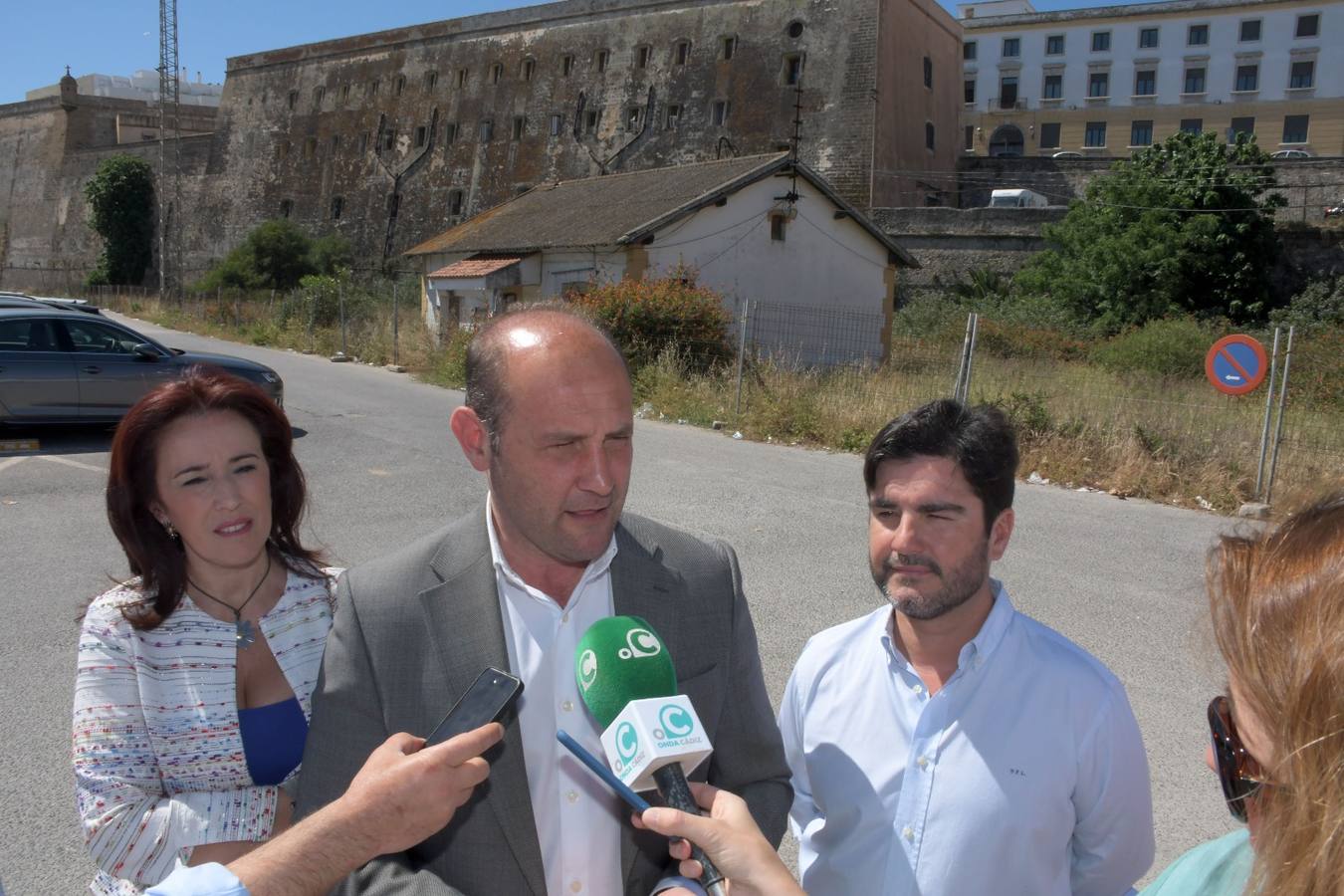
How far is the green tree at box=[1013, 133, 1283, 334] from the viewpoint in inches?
1175

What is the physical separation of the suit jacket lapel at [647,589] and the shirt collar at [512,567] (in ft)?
0.07

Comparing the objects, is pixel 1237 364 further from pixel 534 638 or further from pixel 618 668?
pixel 618 668

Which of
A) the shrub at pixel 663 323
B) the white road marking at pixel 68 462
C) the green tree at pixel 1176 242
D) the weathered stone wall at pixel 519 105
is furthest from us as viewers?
the weathered stone wall at pixel 519 105

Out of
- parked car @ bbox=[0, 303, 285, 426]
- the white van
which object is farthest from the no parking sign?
the white van

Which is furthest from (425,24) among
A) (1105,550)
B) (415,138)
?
(1105,550)

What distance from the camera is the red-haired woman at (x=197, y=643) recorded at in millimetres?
2080

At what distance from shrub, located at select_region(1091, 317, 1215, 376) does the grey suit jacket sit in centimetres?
2140

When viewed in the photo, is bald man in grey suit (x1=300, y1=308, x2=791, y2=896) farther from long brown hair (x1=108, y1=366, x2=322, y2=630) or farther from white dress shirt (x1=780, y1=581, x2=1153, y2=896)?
long brown hair (x1=108, y1=366, x2=322, y2=630)

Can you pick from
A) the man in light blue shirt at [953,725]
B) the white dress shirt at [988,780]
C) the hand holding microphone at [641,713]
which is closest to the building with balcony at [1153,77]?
the man in light blue shirt at [953,725]

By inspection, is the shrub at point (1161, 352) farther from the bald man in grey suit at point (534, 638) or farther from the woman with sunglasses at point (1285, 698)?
the woman with sunglasses at point (1285, 698)

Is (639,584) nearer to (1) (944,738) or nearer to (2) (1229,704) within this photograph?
(1) (944,738)

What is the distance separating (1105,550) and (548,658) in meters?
7.08

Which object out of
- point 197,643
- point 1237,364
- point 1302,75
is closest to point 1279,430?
point 1237,364

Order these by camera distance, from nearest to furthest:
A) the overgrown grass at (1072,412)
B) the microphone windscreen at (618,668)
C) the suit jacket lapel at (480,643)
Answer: the microphone windscreen at (618,668) < the suit jacket lapel at (480,643) < the overgrown grass at (1072,412)
